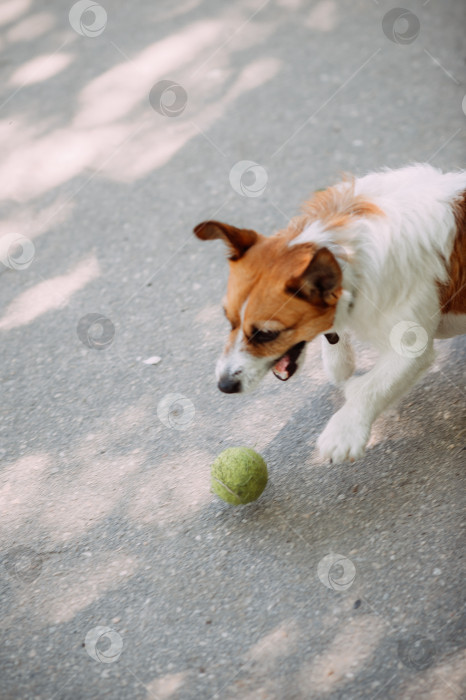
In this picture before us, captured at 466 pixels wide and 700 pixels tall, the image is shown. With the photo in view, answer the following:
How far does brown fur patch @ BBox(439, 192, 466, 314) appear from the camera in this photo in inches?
120

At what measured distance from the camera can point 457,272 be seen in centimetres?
310

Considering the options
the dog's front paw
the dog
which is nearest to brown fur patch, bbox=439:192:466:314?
the dog

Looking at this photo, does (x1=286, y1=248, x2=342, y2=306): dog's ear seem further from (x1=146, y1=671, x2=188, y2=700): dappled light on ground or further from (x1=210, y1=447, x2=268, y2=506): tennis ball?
(x1=146, y1=671, x2=188, y2=700): dappled light on ground

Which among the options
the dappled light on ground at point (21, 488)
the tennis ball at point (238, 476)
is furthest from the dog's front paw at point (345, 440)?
the dappled light on ground at point (21, 488)

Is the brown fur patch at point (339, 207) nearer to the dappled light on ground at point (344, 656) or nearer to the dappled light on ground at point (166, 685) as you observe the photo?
the dappled light on ground at point (344, 656)

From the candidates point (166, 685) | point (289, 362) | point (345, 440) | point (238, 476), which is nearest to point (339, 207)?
point (289, 362)

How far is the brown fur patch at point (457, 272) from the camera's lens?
3053 millimetres

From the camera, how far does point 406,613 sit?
2.81 meters

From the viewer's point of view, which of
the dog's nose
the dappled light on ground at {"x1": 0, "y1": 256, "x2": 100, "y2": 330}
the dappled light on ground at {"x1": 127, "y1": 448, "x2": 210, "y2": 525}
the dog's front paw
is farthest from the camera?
the dappled light on ground at {"x1": 0, "y1": 256, "x2": 100, "y2": 330}

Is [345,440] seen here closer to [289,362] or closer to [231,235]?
[289,362]

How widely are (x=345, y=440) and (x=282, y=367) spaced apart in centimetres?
45

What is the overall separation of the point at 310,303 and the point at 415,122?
128 inches

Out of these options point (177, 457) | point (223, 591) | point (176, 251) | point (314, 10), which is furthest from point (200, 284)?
point (314, 10)

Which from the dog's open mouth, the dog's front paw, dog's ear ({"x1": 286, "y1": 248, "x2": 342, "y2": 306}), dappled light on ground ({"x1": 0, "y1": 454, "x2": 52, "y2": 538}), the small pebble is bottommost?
dappled light on ground ({"x1": 0, "y1": 454, "x2": 52, "y2": 538})
